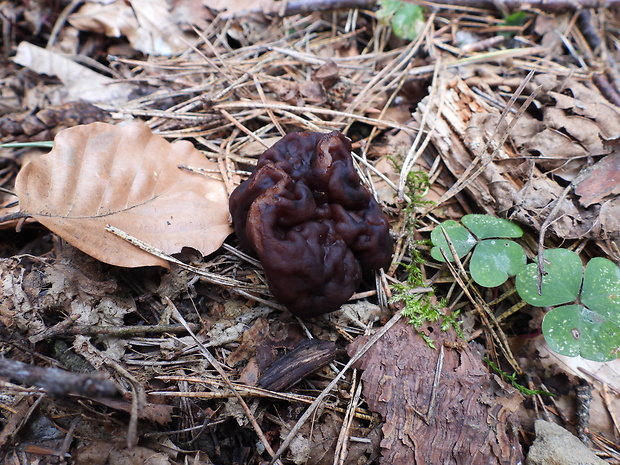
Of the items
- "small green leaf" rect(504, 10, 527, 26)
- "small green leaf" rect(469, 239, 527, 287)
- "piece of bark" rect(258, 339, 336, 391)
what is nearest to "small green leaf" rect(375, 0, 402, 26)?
"small green leaf" rect(504, 10, 527, 26)

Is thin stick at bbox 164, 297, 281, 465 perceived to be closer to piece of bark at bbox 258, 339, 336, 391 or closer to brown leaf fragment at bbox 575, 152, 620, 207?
piece of bark at bbox 258, 339, 336, 391

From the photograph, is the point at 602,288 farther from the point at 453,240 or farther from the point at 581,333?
the point at 453,240

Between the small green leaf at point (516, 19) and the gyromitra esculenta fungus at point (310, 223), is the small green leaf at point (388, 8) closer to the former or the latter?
the small green leaf at point (516, 19)

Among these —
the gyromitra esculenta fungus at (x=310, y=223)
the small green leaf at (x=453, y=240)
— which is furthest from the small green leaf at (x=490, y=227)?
the gyromitra esculenta fungus at (x=310, y=223)

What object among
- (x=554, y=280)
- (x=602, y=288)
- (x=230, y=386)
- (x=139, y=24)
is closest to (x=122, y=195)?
(x=230, y=386)

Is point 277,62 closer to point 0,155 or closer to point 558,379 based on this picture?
point 0,155

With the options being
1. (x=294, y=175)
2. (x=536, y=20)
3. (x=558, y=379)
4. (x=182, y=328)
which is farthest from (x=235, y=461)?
(x=536, y=20)
